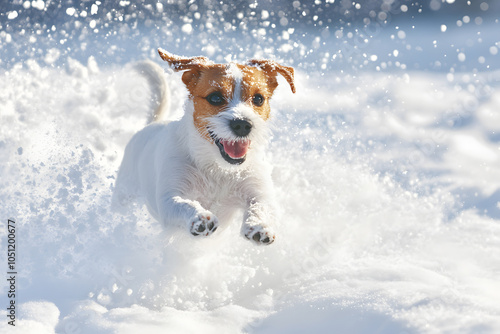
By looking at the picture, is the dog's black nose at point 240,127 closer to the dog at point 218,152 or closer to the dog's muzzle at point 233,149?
the dog at point 218,152

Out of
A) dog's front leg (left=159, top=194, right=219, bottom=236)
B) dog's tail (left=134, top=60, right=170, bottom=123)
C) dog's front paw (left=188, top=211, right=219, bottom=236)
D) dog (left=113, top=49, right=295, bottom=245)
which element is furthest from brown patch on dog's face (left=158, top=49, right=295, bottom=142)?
dog's tail (left=134, top=60, right=170, bottom=123)

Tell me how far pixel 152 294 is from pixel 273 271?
1.16 metres

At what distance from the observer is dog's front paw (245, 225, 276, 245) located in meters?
3.35

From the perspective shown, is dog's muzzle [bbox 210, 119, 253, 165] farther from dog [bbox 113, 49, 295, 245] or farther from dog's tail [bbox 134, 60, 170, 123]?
dog's tail [bbox 134, 60, 170, 123]

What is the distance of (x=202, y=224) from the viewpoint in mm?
3309

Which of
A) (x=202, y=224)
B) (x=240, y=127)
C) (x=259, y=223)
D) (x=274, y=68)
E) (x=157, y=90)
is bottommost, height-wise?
(x=202, y=224)

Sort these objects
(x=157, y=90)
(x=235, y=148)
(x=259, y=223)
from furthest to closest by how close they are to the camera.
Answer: (x=157, y=90) < (x=235, y=148) < (x=259, y=223)

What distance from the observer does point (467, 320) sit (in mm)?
3295

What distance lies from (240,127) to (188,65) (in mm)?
678

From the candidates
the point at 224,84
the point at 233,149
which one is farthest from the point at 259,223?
the point at 224,84

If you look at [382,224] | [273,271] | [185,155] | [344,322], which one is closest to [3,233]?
[185,155]

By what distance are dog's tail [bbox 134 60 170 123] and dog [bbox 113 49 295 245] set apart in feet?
4.15

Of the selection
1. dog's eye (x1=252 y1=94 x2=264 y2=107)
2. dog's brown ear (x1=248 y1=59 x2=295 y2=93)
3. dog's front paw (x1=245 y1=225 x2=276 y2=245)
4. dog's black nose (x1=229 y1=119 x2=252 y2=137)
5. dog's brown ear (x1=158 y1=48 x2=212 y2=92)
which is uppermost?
dog's brown ear (x1=248 y1=59 x2=295 y2=93)

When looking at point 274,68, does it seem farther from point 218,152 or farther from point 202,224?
point 202,224
